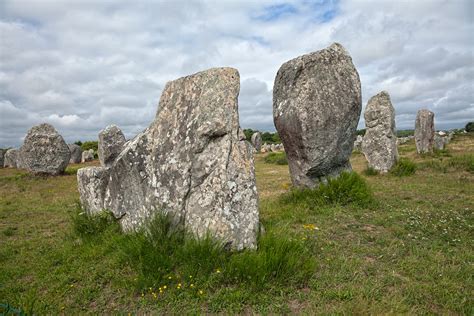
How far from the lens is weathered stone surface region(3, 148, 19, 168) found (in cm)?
3475

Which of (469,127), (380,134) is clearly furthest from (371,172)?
(469,127)

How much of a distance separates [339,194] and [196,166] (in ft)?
14.8

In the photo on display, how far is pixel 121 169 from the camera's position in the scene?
20.0 ft

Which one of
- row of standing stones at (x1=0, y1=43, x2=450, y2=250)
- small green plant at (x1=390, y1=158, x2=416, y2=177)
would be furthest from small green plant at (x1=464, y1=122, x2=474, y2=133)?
row of standing stones at (x1=0, y1=43, x2=450, y2=250)

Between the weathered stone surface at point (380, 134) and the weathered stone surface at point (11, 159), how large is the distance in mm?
31446

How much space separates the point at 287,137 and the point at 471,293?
5.73 m

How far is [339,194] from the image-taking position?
868 centimetres

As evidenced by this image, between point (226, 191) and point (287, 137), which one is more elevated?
point (287, 137)

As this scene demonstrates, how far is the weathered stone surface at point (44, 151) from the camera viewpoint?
19.7 meters

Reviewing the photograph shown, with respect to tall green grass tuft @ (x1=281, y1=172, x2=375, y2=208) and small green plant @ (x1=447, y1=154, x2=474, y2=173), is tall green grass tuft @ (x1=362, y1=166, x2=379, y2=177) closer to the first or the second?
small green plant @ (x1=447, y1=154, x2=474, y2=173)

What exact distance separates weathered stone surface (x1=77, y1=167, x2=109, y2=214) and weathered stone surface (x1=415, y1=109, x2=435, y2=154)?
68.3 ft

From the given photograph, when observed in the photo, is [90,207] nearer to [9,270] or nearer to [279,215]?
[9,270]

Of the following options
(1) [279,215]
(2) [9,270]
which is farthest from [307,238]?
(2) [9,270]

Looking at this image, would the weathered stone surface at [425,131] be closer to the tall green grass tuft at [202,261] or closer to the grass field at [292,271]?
the grass field at [292,271]
